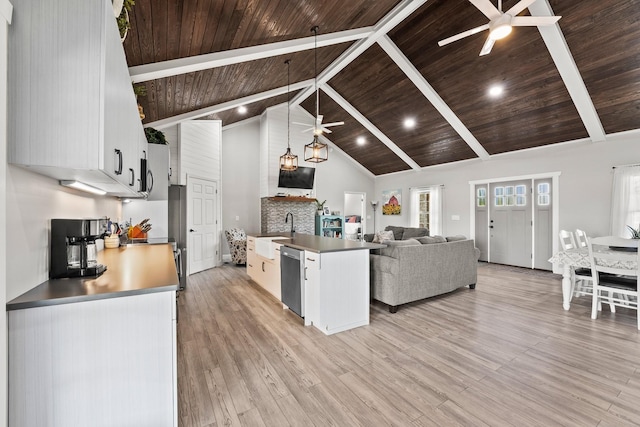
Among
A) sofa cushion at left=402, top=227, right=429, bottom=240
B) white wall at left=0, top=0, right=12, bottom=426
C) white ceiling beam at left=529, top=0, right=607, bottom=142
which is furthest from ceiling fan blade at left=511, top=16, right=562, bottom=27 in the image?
sofa cushion at left=402, top=227, right=429, bottom=240

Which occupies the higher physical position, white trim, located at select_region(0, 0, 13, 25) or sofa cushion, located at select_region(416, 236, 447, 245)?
white trim, located at select_region(0, 0, 13, 25)

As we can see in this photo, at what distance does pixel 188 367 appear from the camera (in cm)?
226

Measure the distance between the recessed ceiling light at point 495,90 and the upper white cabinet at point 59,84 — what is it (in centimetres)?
561

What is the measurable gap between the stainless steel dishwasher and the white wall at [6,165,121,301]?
6.61ft

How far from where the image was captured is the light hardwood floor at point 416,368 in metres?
1.75

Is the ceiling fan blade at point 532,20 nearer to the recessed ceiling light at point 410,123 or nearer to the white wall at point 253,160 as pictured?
the recessed ceiling light at point 410,123

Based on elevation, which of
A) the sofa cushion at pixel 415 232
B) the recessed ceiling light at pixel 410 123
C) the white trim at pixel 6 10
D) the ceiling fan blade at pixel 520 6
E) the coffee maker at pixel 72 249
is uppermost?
the recessed ceiling light at pixel 410 123

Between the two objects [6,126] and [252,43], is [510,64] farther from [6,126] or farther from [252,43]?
[6,126]

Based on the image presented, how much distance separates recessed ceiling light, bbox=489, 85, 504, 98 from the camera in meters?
4.89

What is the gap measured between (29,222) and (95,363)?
733mm

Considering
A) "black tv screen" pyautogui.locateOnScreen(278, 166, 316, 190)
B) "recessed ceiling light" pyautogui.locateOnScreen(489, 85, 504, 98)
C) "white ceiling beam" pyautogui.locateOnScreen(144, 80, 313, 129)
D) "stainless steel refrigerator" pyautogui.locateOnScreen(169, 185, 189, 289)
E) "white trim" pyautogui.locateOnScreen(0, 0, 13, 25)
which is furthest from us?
"black tv screen" pyautogui.locateOnScreen(278, 166, 316, 190)

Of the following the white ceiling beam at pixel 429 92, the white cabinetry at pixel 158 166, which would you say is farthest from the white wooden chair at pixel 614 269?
the white cabinetry at pixel 158 166

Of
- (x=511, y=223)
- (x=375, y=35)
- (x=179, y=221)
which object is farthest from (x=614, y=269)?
(x=179, y=221)

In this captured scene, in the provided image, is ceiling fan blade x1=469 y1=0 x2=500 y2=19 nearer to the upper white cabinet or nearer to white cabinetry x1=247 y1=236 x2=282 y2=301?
the upper white cabinet
